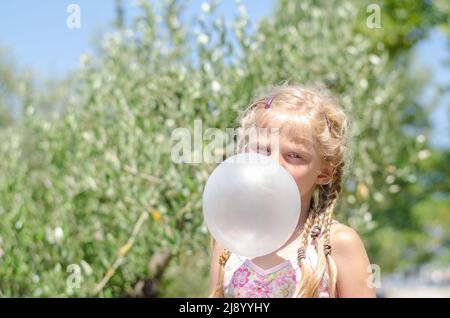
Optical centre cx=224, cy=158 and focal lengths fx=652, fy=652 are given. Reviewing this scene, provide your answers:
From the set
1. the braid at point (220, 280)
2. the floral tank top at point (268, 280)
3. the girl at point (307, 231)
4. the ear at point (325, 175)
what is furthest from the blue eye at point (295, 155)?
the braid at point (220, 280)

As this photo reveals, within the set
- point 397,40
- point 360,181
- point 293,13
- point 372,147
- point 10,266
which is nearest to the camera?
point 10,266

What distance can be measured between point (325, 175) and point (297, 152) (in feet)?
0.61

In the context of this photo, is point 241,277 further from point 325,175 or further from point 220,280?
point 325,175

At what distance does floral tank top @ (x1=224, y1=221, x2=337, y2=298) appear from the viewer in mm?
1849

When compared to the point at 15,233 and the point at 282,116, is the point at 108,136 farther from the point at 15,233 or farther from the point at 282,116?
the point at 282,116

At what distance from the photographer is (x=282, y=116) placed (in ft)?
6.31

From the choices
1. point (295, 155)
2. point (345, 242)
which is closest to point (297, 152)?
point (295, 155)

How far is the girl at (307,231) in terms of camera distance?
1.83 metres

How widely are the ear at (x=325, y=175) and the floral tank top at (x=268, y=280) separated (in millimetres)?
211

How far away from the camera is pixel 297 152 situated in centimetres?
186

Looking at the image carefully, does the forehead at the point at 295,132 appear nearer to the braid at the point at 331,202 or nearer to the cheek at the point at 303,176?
the cheek at the point at 303,176
